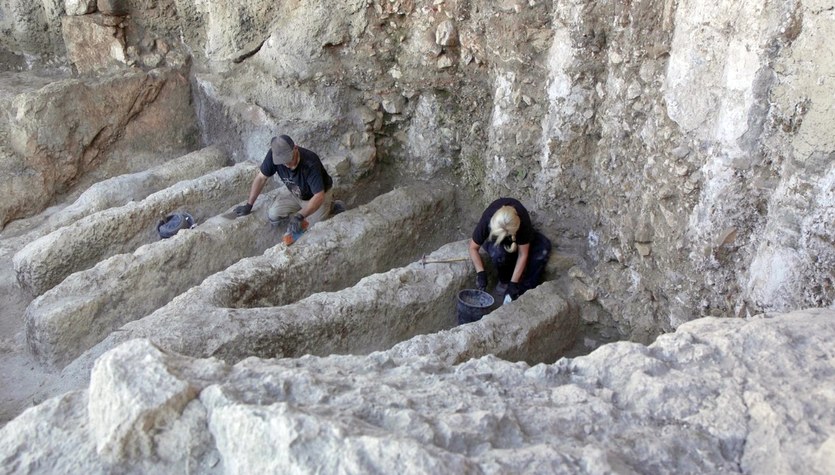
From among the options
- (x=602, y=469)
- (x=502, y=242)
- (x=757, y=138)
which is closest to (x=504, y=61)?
(x=502, y=242)

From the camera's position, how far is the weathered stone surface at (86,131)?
5.55 meters

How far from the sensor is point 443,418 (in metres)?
1.81

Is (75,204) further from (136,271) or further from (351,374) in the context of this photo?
(351,374)

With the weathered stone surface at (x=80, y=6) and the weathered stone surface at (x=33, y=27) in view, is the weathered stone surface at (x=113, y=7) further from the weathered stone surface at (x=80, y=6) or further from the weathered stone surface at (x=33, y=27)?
the weathered stone surface at (x=33, y=27)

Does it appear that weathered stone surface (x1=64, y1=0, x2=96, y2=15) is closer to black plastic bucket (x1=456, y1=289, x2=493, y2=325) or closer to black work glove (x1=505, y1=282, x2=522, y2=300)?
black plastic bucket (x1=456, y1=289, x2=493, y2=325)

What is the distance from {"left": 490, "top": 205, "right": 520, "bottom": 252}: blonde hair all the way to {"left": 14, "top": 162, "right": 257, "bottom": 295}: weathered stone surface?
7.15ft

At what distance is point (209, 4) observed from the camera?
6152mm

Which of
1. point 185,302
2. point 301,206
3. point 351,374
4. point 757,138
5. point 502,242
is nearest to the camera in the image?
point 351,374

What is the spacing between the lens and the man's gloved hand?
16.3 ft

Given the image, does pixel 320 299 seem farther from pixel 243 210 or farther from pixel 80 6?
pixel 80 6

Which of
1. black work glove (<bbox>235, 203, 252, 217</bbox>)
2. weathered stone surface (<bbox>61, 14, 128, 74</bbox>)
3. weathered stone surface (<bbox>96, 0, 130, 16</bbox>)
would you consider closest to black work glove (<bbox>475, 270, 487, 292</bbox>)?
black work glove (<bbox>235, 203, 252, 217</bbox>)

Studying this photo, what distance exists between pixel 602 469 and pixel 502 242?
323cm

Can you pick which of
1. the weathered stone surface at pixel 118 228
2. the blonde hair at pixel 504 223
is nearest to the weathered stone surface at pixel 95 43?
the weathered stone surface at pixel 118 228

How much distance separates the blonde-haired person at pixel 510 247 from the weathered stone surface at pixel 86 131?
3.33 m
